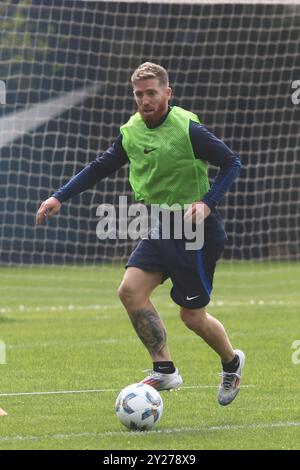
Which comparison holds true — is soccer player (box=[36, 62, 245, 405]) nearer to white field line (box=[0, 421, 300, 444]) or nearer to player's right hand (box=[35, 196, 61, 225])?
player's right hand (box=[35, 196, 61, 225])

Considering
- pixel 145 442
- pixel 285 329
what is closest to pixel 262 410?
pixel 145 442

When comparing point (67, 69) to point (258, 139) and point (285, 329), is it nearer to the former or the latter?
point (258, 139)

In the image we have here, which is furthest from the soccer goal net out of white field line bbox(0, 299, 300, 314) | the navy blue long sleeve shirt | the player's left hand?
the player's left hand

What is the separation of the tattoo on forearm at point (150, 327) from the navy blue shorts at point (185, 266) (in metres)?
0.25

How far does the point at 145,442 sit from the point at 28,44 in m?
13.0

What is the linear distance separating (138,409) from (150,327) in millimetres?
1013

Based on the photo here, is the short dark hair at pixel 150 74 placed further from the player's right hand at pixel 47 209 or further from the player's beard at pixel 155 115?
the player's right hand at pixel 47 209

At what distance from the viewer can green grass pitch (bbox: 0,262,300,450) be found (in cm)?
643

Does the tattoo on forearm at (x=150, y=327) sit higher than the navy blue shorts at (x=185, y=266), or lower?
Answer: lower

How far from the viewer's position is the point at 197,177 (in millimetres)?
7355

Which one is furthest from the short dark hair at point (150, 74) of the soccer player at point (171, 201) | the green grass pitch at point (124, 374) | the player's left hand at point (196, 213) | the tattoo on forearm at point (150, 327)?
the green grass pitch at point (124, 374)

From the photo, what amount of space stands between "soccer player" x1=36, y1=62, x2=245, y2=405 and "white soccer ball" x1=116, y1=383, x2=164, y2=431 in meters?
0.74

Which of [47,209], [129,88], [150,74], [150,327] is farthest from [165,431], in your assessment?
[129,88]

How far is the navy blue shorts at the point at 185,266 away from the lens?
23.9ft
